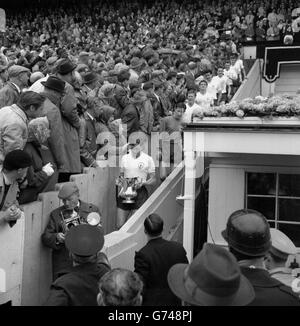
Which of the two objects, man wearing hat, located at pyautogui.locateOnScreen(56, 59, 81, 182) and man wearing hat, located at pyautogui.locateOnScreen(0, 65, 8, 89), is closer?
man wearing hat, located at pyautogui.locateOnScreen(56, 59, 81, 182)

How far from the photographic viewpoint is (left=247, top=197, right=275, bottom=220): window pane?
8.48m

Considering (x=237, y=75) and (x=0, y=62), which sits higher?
(x=0, y=62)

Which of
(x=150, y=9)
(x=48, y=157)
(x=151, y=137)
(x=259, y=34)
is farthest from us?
(x=150, y=9)

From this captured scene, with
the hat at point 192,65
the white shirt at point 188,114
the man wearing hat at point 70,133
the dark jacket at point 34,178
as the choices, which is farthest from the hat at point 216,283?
the hat at point 192,65

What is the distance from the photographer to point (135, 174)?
321 inches

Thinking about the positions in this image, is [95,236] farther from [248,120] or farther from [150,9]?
[150,9]

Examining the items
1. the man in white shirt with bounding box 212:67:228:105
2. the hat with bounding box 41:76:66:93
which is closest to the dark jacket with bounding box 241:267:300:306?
the hat with bounding box 41:76:66:93

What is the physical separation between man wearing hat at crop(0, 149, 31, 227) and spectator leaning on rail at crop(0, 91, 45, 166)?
62 centimetres

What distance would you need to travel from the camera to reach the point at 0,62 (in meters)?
8.55

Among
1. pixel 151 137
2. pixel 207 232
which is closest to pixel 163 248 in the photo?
pixel 207 232

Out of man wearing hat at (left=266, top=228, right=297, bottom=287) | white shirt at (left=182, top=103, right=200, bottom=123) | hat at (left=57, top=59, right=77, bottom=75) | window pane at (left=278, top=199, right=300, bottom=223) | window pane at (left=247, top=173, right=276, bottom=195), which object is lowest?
window pane at (left=278, top=199, right=300, bottom=223)

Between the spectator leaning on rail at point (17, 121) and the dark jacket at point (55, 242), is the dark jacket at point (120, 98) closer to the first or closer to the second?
the spectator leaning on rail at point (17, 121)

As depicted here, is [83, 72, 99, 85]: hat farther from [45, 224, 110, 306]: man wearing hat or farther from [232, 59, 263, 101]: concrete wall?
[232, 59, 263, 101]: concrete wall
